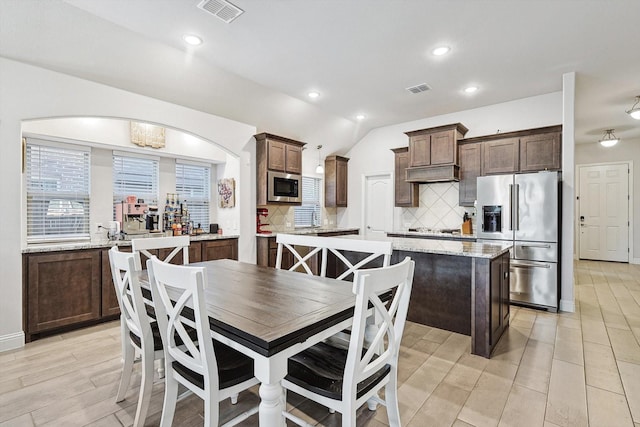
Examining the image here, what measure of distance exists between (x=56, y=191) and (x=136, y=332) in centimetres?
284

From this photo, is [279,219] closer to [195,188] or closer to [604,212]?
[195,188]

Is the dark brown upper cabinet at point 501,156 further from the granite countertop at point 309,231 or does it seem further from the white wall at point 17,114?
the white wall at point 17,114

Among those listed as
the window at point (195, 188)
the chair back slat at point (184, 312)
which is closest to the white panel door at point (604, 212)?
the window at point (195, 188)

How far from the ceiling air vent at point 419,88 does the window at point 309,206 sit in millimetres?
2711

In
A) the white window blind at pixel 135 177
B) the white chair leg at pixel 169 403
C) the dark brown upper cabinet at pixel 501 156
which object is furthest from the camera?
the dark brown upper cabinet at pixel 501 156

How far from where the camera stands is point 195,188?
485 cm

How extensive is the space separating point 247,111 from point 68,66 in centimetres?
206

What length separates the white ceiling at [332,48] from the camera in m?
2.50

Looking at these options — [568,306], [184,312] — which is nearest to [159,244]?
[184,312]

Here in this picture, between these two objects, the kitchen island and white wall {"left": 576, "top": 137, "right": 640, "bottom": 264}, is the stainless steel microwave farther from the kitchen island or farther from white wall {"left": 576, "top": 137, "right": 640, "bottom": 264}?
white wall {"left": 576, "top": 137, "right": 640, "bottom": 264}

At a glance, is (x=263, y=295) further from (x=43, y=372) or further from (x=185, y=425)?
(x=43, y=372)

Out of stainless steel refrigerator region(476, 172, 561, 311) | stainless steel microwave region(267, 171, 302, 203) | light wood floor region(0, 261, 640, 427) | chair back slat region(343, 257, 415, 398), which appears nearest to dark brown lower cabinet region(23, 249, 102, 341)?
light wood floor region(0, 261, 640, 427)

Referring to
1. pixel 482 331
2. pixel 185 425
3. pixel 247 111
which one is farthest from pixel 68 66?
pixel 482 331

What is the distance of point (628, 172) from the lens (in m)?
6.59
